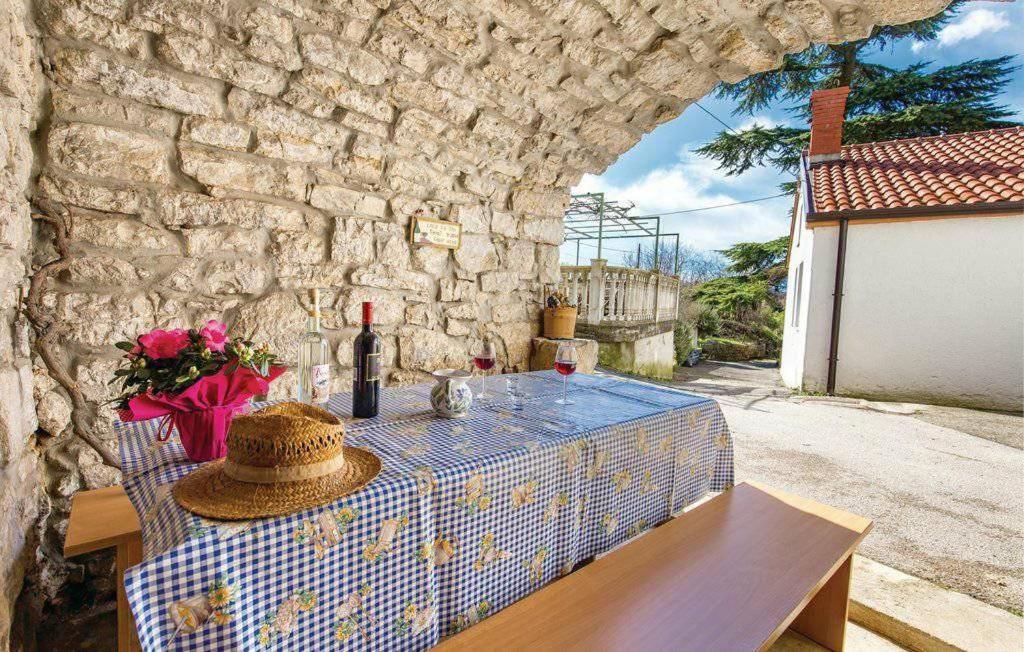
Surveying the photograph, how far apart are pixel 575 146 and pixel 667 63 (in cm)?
72

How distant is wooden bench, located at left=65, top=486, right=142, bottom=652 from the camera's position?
1.17 metres

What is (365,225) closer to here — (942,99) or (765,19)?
(765,19)

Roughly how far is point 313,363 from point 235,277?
98 cm

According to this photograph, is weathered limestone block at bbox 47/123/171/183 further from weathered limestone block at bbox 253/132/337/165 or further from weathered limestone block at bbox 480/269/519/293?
weathered limestone block at bbox 480/269/519/293

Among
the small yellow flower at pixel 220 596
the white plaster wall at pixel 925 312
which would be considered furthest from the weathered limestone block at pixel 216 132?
the white plaster wall at pixel 925 312

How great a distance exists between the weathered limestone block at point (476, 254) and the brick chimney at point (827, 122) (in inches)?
277

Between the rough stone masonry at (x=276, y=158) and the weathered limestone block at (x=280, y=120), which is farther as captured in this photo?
the weathered limestone block at (x=280, y=120)

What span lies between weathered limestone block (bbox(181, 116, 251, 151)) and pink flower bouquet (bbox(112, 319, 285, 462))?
1.25 m

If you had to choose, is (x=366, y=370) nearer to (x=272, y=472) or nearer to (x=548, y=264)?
(x=272, y=472)

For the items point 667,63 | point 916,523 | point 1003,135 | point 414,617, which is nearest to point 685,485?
point 414,617

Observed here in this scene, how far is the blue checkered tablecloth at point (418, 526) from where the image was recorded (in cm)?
75

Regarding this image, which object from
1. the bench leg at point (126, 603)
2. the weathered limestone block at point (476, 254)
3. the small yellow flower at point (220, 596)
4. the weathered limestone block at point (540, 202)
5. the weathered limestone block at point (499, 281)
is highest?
the weathered limestone block at point (540, 202)

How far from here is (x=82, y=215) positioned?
5.47 feet

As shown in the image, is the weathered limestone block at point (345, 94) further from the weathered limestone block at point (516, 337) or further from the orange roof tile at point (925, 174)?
the orange roof tile at point (925, 174)
